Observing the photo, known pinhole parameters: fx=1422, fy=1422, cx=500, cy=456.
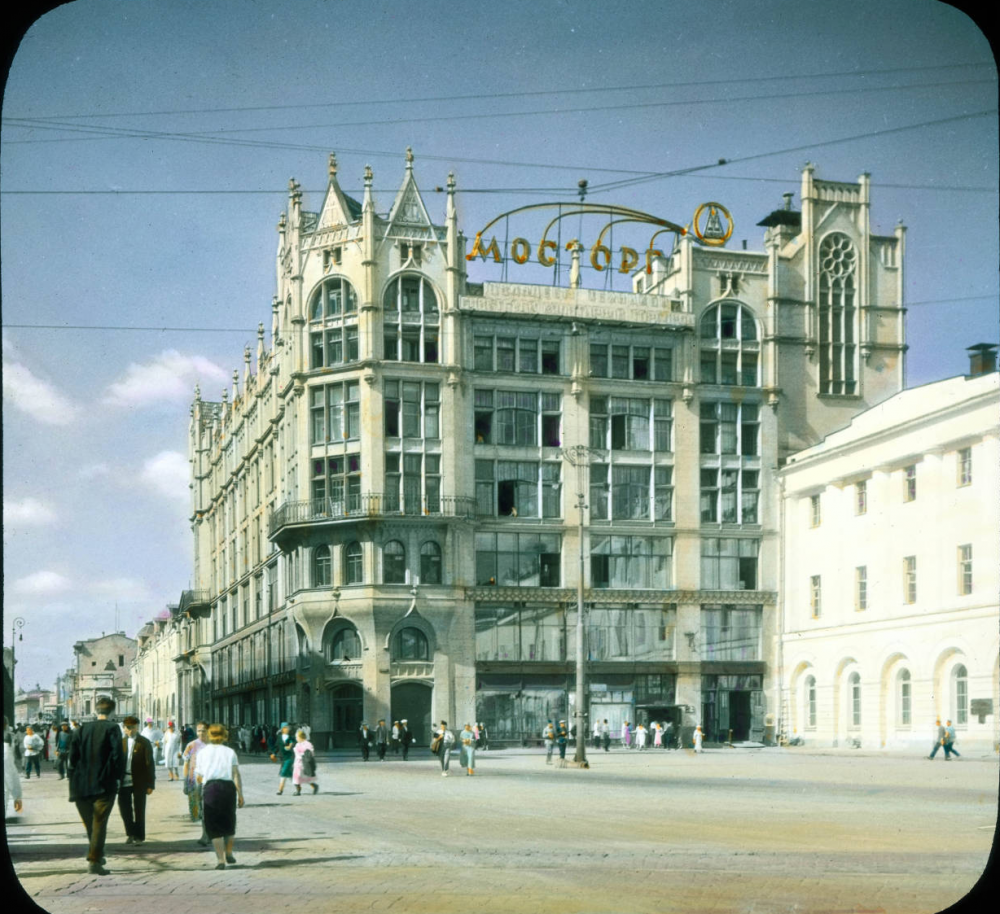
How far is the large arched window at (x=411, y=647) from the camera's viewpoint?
1980 inches

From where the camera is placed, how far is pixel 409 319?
50.9m

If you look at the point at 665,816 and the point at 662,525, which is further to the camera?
the point at 662,525

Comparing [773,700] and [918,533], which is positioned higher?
[918,533]

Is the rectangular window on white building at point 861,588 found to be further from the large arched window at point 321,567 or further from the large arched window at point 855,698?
the large arched window at point 321,567

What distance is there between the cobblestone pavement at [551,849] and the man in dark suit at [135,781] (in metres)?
0.33

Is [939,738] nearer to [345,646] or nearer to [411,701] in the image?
[411,701]

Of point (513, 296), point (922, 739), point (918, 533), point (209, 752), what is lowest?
point (922, 739)

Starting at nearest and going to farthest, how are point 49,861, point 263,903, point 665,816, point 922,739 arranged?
1. point 263,903
2. point 49,861
3. point 665,816
4. point 922,739

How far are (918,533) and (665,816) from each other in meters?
14.2

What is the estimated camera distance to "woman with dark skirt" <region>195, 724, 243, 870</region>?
50.2 ft

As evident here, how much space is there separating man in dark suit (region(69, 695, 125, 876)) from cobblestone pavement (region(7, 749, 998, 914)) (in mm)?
638

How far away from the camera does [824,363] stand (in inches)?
1852

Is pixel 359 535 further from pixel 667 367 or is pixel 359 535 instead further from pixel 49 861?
pixel 49 861

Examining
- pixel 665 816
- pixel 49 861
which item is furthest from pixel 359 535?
pixel 49 861
